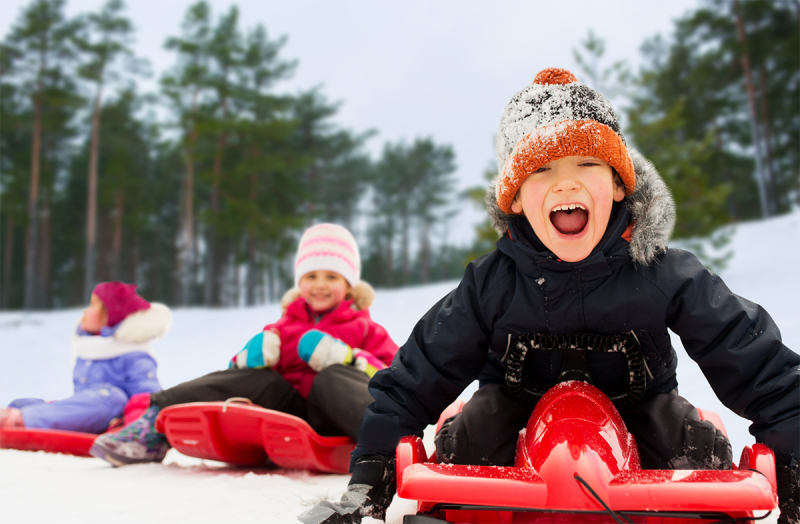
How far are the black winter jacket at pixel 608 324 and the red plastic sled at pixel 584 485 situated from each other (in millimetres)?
198

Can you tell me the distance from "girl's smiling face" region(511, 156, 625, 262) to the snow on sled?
123cm

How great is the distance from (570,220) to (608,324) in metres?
0.29

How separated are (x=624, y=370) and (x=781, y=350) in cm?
37

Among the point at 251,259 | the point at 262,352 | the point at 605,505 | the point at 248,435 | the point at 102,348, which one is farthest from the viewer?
the point at 251,259

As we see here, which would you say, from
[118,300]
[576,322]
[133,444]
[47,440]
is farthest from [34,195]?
[576,322]

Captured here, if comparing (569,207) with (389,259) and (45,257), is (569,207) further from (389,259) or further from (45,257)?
(389,259)

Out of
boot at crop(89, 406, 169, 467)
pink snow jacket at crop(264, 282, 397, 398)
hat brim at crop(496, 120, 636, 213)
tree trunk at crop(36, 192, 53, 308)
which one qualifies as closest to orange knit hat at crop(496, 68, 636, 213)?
hat brim at crop(496, 120, 636, 213)

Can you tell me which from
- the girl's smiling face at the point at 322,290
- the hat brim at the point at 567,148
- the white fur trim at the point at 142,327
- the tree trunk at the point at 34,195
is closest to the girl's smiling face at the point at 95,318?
the white fur trim at the point at 142,327

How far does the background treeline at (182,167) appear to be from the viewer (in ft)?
63.8

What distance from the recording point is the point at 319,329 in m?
2.82

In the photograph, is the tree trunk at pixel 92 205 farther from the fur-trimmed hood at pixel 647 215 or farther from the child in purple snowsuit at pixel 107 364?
the fur-trimmed hood at pixel 647 215

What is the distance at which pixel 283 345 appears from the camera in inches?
109

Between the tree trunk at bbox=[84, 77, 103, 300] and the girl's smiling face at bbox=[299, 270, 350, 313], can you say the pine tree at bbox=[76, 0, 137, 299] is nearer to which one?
the tree trunk at bbox=[84, 77, 103, 300]

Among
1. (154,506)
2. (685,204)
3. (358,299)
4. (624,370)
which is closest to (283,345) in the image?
(358,299)
